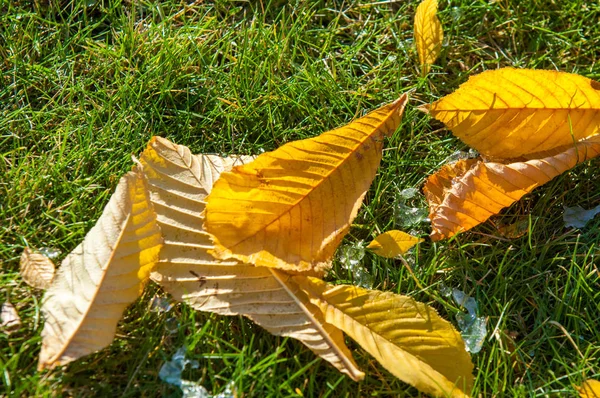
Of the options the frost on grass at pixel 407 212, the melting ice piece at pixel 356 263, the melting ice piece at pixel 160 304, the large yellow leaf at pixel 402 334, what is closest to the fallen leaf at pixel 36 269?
the melting ice piece at pixel 160 304

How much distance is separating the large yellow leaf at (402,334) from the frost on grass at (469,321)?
0.12m

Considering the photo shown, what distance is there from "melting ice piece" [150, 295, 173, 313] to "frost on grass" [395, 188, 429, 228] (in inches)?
30.0

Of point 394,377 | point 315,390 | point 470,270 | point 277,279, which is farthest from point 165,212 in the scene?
point 470,270

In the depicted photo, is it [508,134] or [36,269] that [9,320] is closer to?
[36,269]

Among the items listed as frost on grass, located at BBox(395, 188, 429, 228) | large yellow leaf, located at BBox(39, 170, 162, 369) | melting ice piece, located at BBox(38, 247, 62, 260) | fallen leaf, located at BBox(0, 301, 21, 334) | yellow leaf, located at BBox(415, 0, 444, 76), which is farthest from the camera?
yellow leaf, located at BBox(415, 0, 444, 76)

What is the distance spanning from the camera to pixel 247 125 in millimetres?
2271

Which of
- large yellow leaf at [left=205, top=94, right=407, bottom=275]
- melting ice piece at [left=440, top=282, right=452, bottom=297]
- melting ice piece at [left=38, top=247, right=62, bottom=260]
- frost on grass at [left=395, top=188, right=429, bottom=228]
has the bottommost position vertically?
melting ice piece at [left=440, top=282, right=452, bottom=297]

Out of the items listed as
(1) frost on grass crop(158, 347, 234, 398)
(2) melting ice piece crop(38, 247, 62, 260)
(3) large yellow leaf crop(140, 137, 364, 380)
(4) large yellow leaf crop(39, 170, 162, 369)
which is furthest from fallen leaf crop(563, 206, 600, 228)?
(2) melting ice piece crop(38, 247, 62, 260)

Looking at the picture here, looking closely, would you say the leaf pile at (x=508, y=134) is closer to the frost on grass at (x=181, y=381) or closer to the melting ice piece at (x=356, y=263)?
the melting ice piece at (x=356, y=263)

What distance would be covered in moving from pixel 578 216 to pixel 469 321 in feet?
1.79

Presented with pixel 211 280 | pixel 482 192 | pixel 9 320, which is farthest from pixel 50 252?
pixel 482 192

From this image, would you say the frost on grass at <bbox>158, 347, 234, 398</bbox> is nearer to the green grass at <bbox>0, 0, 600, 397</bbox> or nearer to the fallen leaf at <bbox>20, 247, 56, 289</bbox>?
the green grass at <bbox>0, 0, 600, 397</bbox>

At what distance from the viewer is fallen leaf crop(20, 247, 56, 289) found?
1.85 m

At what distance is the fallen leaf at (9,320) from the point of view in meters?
1.83
